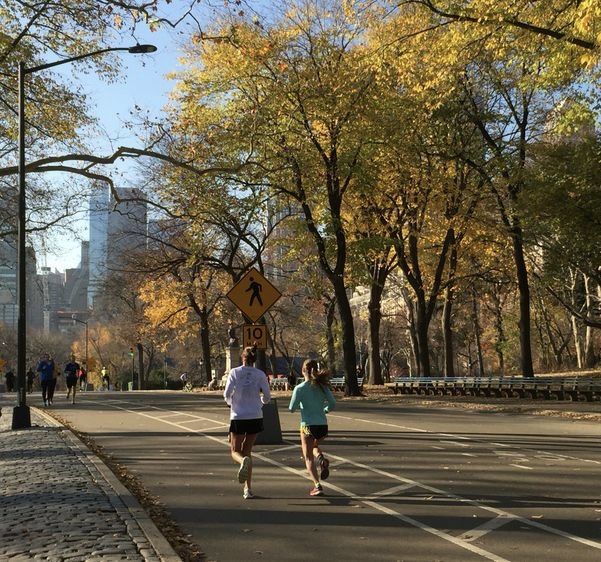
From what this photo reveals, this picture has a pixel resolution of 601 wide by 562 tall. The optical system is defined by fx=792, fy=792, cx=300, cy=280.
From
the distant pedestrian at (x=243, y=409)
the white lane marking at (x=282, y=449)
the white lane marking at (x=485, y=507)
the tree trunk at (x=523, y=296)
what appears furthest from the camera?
the tree trunk at (x=523, y=296)

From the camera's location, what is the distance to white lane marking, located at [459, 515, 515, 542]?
688cm

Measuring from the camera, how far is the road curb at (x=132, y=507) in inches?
242

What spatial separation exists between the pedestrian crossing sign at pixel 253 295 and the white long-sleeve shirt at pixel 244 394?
219 inches

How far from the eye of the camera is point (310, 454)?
9242mm

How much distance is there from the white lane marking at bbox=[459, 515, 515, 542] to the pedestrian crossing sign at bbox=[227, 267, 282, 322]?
7867 mm

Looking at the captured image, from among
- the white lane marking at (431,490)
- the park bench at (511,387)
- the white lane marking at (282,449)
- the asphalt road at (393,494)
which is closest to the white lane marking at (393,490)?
the asphalt road at (393,494)

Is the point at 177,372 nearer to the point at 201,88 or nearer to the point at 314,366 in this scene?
the point at 201,88

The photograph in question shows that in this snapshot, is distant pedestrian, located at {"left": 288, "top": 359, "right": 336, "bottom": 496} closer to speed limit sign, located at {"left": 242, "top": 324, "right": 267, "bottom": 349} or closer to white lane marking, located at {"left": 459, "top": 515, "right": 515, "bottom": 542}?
white lane marking, located at {"left": 459, "top": 515, "right": 515, "bottom": 542}

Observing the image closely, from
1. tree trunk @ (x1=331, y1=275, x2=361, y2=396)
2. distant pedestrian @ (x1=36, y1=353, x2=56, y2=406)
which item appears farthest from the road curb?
tree trunk @ (x1=331, y1=275, x2=361, y2=396)

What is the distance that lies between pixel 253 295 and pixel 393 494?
670cm

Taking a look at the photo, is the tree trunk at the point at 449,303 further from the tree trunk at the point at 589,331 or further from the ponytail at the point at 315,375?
the ponytail at the point at 315,375

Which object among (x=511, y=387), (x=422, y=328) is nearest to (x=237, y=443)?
(x=511, y=387)

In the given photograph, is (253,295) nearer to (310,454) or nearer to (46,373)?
(310,454)

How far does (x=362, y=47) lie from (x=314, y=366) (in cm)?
2257
